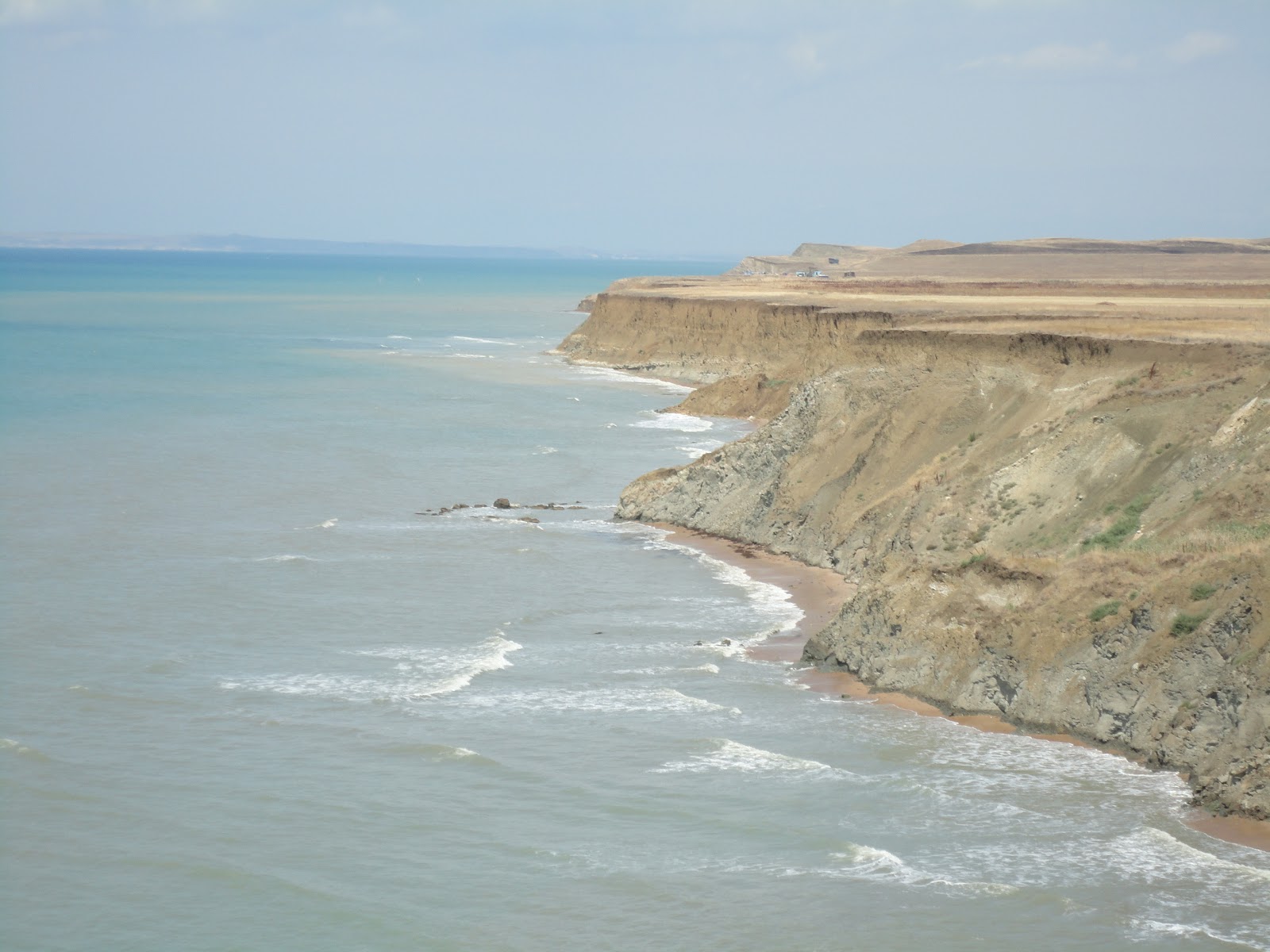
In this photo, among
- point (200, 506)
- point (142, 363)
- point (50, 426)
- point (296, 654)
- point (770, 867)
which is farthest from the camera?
point (142, 363)

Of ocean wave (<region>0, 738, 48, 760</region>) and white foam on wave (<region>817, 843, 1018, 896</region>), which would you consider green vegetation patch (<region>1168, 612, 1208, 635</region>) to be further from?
ocean wave (<region>0, 738, 48, 760</region>)

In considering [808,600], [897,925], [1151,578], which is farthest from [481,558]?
[897,925]

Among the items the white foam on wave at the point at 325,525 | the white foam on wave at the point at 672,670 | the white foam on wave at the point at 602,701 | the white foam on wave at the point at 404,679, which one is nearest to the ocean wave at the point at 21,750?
the white foam on wave at the point at 404,679

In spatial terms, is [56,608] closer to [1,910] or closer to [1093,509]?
[1,910]

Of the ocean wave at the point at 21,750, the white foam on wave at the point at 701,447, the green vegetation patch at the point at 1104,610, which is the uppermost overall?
the green vegetation patch at the point at 1104,610

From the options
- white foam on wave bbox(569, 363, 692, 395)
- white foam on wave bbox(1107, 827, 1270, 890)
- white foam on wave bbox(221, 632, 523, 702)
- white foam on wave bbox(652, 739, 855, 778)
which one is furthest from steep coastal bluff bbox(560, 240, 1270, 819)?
white foam on wave bbox(569, 363, 692, 395)

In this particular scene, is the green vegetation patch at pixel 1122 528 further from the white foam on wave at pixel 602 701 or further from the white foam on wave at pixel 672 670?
the white foam on wave at pixel 602 701
